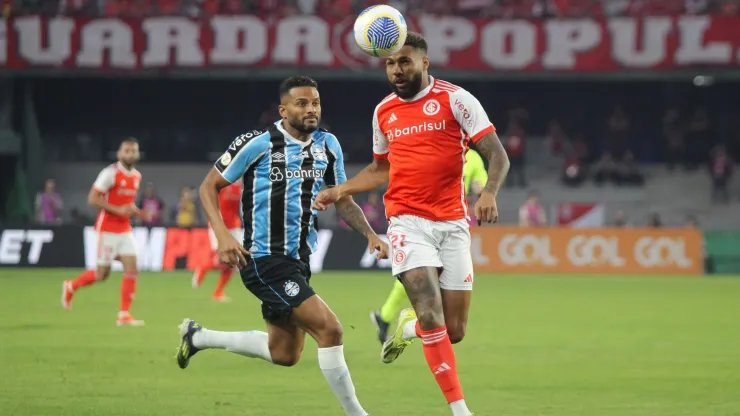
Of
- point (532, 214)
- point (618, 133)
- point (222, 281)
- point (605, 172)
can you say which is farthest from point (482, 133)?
point (618, 133)

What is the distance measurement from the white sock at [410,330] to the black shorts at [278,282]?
52.4 inches

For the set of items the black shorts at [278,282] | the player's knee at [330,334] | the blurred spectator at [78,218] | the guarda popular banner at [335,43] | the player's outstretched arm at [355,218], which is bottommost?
the blurred spectator at [78,218]

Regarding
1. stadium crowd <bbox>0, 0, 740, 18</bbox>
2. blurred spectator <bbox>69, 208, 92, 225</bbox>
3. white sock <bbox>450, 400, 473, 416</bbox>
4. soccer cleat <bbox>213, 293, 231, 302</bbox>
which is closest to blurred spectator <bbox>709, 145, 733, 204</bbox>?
stadium crowd <bbox>0, 0, 740, 18</bbox>

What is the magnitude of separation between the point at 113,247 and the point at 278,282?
319 inches

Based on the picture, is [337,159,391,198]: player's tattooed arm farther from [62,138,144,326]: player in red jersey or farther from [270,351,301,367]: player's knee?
[62,138,144,326]: player in red jersey

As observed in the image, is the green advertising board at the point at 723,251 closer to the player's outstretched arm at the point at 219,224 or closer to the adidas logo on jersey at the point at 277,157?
the adidas logo on jersey at the point at 277,157

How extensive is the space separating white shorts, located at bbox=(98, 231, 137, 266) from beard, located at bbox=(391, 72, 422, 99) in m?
8.09

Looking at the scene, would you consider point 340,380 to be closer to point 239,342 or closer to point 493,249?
point 239,342

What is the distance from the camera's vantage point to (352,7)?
107 ft

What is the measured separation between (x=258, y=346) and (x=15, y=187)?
2794 centimetres

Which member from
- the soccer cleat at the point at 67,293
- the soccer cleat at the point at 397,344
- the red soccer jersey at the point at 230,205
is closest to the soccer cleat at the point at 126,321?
the soccer cleat at the point at 67,293

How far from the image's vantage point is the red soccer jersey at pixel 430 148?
770 centimetres

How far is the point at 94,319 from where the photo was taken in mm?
15461

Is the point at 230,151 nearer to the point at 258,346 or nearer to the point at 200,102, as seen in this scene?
the point at 258,346
